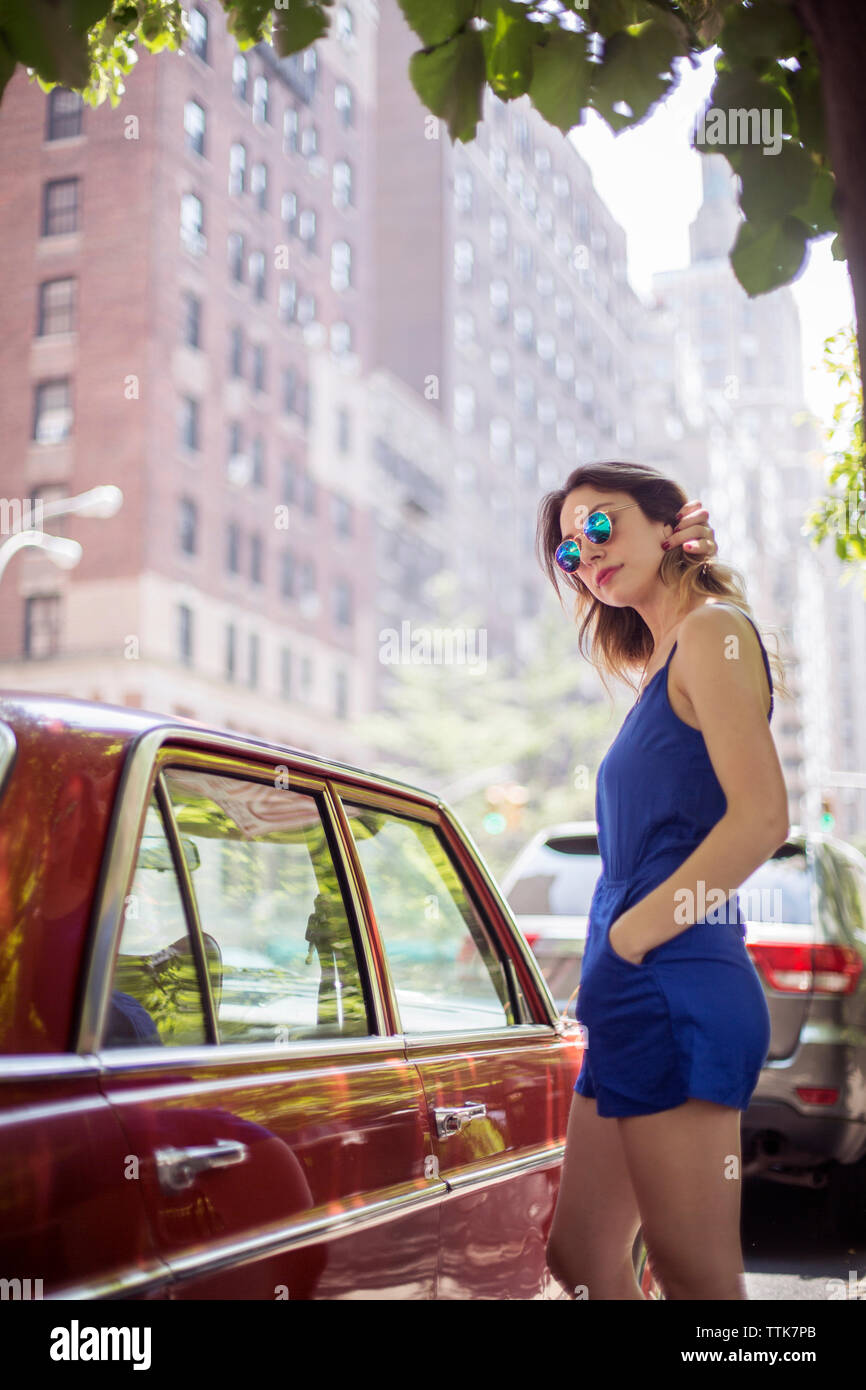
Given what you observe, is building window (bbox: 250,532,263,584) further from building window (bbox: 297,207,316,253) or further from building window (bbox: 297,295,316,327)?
building window (bbox: 297,207,316,253)

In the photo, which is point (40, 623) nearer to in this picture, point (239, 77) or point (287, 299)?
point (287, 299)

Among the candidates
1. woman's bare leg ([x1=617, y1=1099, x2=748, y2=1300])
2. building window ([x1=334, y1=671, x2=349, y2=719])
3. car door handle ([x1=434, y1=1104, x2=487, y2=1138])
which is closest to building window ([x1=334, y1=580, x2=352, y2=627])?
building window ([x1=334, y1=671, x2=349, y2=719])

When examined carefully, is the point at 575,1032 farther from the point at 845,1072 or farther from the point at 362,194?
the point at 362,194

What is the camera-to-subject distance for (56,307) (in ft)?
128

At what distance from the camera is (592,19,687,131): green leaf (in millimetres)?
2801

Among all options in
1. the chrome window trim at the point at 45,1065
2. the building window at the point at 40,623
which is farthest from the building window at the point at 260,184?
the chrome window trim at the point at 45,1065

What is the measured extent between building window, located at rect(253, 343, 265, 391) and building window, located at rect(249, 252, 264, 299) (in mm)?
1700

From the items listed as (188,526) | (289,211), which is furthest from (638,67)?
(289,211)

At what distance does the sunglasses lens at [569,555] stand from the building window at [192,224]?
40.0 meters

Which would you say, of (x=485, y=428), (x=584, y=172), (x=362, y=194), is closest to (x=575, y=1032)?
(x=362, y=194)

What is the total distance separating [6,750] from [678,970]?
1.11 metres

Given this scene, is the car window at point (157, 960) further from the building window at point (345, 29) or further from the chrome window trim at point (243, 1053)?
the building window at point (345, 29)
